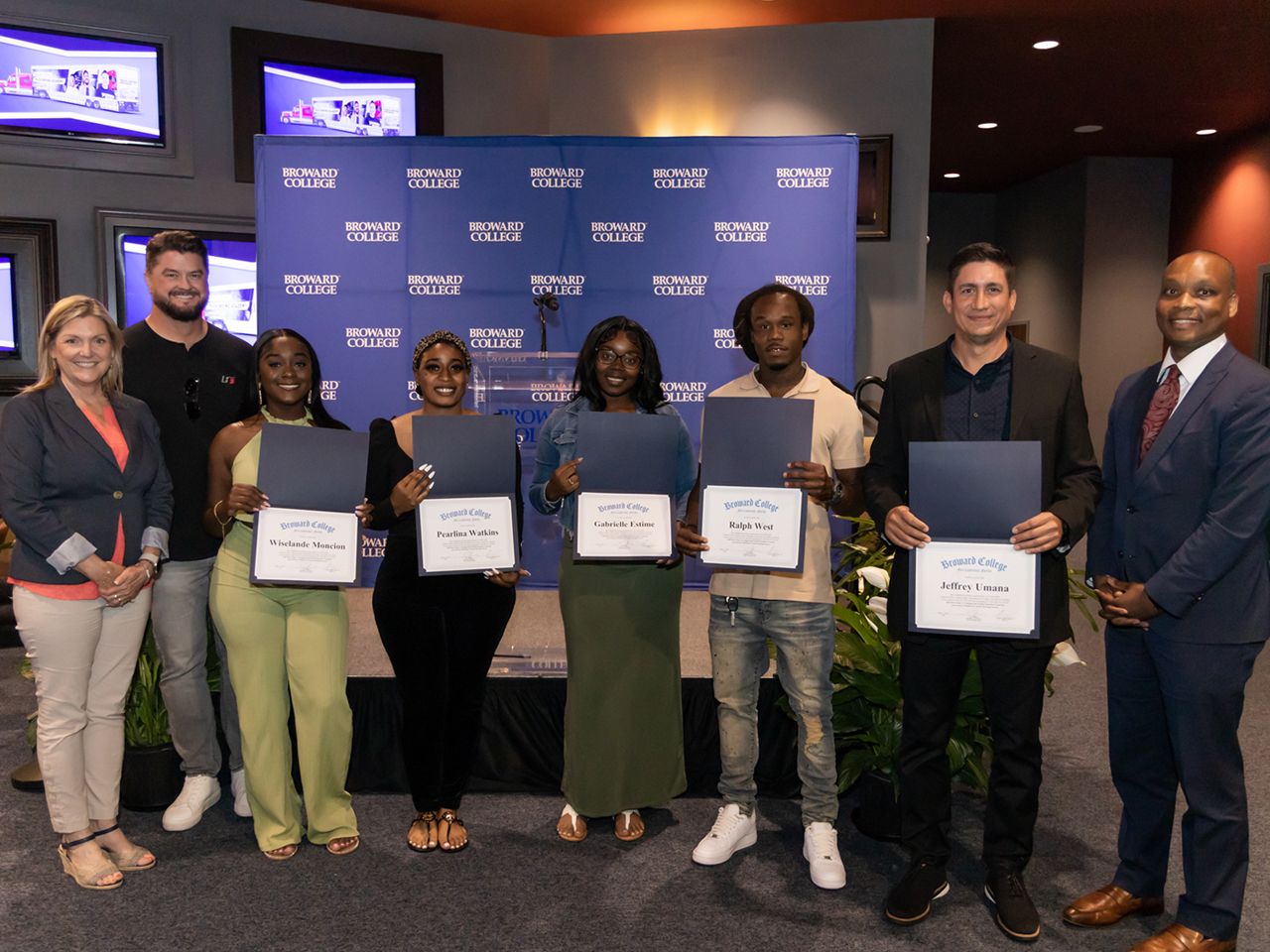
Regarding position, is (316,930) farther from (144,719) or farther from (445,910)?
(144,719)

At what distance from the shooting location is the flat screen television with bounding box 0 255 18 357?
544cm

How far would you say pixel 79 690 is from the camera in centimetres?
260

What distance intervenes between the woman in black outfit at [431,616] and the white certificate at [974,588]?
1116mm

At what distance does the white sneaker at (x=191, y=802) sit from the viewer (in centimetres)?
299

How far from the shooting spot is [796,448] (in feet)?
7.98

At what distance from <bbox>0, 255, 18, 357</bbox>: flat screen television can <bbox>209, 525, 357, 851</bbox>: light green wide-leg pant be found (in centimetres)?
372

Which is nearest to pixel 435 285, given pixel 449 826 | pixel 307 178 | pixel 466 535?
pixel 307 178

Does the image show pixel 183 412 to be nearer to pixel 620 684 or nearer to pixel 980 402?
pixel 620 684

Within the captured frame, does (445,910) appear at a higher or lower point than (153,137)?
lower

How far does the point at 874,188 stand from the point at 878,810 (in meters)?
4.33

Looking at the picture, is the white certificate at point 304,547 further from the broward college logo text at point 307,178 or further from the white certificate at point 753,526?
the broward college logo text at point 307,178

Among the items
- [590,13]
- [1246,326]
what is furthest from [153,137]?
[1246,326]

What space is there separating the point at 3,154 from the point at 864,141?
506 cm

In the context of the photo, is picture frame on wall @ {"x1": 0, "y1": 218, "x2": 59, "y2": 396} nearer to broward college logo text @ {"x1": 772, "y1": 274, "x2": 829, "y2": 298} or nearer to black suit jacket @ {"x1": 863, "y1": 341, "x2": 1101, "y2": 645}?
broward college logo text @ {"x1": 772, "y1": 274, "x2": 829, "y2": 298}
